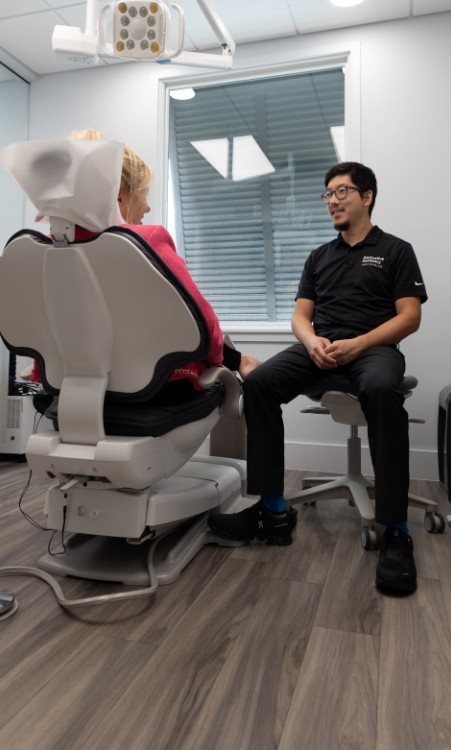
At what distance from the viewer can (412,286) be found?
A: 73.4 inches

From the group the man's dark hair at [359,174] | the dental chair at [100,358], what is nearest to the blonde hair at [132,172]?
the dental chair at [100,358]

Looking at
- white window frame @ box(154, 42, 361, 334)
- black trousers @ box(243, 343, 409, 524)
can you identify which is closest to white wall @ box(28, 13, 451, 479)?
white window frame @ box(154, 42, 361, 334)

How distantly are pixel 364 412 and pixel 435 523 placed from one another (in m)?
0.51

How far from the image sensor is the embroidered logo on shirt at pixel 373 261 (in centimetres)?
194

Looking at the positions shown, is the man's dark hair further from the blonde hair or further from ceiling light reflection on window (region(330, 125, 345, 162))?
ceiling light reflection on window (region(330, 125, 345, 162))

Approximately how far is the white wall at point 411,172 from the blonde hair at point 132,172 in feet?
5.32

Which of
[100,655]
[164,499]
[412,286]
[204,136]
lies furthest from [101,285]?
[204,136]

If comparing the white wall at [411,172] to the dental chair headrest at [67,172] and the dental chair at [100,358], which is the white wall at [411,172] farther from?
the dental chair headrest at [67,172]

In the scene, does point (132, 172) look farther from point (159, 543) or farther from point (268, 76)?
point (268, 76)

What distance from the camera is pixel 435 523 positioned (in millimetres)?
1769

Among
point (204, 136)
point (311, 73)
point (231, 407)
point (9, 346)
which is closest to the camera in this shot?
point (9, 346)

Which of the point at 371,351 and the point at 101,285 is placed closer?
the point at 101,285

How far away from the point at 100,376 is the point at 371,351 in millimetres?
968

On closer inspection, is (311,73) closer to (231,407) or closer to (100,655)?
(231,407)
